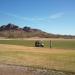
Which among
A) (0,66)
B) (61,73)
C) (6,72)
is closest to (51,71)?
(61,73)

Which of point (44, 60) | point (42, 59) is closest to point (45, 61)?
point (44, 60)

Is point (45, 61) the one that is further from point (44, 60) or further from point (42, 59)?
point (42, 59)

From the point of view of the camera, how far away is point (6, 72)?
1562 cm

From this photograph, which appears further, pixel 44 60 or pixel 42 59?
pixel 42 59

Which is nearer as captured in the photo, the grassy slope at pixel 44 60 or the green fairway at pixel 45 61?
the green fairway at pixel 45 61

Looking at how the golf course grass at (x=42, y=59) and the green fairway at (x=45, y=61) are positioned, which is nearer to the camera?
the green fairway at (x=45, y=61)

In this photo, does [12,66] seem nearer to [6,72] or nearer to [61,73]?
[6,72]

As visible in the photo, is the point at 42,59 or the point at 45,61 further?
the point at 42,59

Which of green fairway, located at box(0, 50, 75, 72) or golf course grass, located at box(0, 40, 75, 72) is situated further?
golf course grass, located at box(0, 40, 75, 72)

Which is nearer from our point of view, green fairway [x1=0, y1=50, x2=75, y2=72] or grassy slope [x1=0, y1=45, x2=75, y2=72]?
green fairway [x1=0, y1=50, x2=75, y2=72]

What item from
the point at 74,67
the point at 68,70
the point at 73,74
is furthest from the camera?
the point at 74,67

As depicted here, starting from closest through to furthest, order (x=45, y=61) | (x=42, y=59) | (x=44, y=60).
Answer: (x=45, y=61), (x=44, y=60), (x=42, y=59)

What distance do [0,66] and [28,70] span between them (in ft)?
9.43

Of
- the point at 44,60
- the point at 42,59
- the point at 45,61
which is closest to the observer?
the point at 45,61
